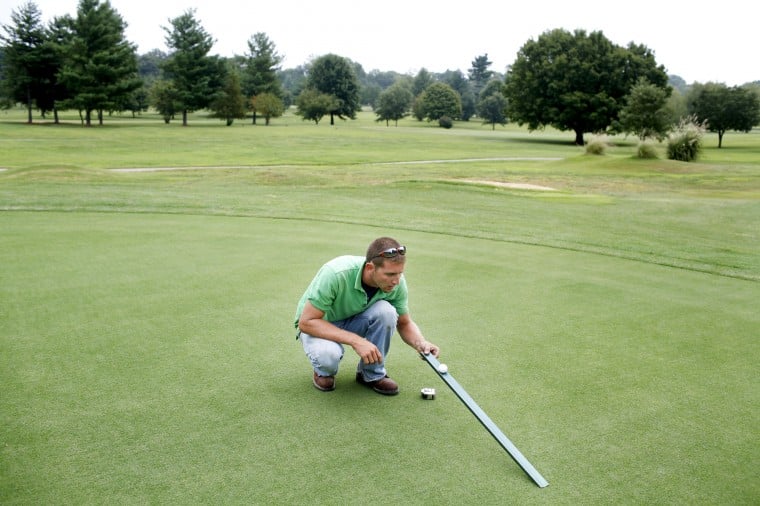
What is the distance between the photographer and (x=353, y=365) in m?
4.75

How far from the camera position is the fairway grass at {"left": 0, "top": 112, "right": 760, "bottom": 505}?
3.14m

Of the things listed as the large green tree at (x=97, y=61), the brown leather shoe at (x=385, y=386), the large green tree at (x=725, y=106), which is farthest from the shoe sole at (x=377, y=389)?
the large green tree at (x=97, y=61)

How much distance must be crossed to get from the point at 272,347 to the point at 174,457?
64.5 inches

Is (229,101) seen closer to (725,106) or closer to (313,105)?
(313,105)

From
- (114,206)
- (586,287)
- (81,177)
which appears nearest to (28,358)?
(586,287)

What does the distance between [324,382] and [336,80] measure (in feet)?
275

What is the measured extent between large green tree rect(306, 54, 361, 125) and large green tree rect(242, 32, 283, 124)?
24.5 ft

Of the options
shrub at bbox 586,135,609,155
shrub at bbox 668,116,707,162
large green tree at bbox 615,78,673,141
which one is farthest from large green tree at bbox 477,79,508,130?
shrub at bbox 668,116,707,162

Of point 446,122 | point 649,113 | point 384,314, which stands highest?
point 446,122

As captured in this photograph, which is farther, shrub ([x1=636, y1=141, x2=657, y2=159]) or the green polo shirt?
shrub ([x1=636, y1=141, x2=657, y2=159])

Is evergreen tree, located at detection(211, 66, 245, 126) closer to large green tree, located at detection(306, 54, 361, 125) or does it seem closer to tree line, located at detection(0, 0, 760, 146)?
tree line, located at detection(0, 0, 760, 146)

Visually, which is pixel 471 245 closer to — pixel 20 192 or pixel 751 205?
pixel 20 192

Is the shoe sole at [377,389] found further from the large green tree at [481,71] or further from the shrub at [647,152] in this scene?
the large green tree at [481,71]

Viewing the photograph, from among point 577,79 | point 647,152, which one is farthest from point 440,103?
point 647,152
